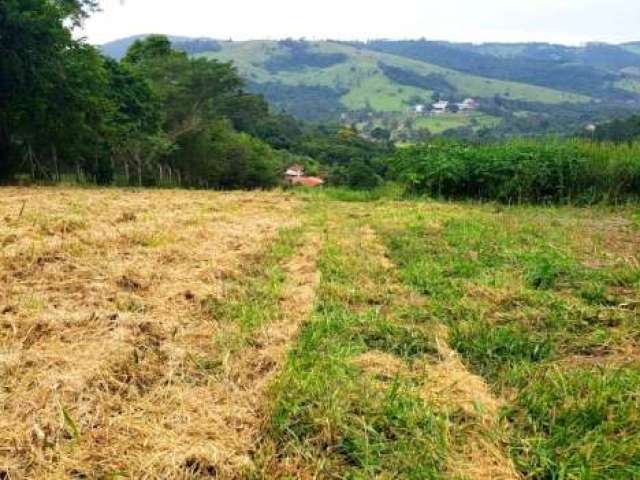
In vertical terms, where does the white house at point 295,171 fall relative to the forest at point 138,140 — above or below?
below

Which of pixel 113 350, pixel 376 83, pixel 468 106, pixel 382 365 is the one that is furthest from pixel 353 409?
pixel 376 83

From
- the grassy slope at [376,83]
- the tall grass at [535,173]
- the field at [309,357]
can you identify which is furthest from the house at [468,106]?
the field at [309,357]

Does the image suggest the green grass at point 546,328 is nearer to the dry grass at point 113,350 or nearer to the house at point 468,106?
the dry grass at point 113,350

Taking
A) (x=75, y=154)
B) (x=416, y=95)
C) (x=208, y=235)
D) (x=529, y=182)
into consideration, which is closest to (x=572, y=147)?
(x=529, y=182)

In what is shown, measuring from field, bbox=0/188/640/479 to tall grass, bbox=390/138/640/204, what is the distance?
16.0ft

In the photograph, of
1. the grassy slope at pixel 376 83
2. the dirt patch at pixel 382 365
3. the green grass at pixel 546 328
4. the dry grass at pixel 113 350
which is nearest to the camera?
the dry grass at pixel 113 350

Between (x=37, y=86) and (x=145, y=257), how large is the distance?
406 inches

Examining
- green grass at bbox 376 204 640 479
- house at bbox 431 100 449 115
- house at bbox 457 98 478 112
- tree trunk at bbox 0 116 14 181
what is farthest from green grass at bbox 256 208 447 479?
house at bbox 457 98 478 112

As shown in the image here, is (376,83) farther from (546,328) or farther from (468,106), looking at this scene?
(546,328)

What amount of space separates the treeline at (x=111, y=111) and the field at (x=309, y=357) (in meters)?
8.66

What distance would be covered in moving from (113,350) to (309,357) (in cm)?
109

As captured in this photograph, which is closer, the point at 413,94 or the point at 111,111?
the point at 111,111

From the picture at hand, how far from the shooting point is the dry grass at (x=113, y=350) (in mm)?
2258

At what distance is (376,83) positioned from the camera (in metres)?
162
